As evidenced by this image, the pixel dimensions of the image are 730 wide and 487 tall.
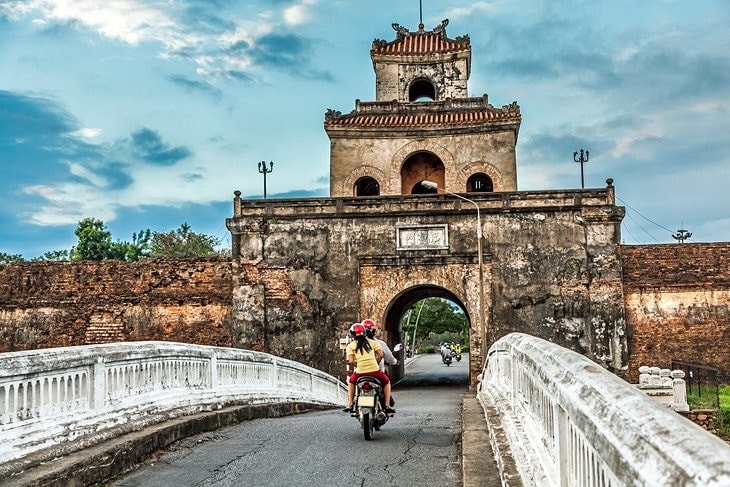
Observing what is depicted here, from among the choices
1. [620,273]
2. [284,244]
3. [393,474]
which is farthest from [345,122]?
[393,474]

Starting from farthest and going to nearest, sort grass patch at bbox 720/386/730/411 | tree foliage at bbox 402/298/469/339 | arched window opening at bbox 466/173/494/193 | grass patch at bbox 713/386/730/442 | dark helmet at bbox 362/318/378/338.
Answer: tree foliage at bbox 402/298/469/339 → arched window opening at bbox 466/173/494/193 → grass patch at bbox 720/386/730/411 → grass patch at bbox 713/386/730/442 → dark helmet at bbox 362/318/378/338

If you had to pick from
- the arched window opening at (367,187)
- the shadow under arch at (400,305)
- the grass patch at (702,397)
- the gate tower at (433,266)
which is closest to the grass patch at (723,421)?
the grass patch at (702,397)

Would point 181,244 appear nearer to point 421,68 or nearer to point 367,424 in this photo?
point 421,68

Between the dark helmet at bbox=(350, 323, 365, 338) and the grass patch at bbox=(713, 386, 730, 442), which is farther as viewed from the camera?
the grass patch at bbox=(713, 386, 730, 442)

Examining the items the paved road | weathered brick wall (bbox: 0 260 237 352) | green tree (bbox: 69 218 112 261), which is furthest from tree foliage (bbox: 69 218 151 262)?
the paved road

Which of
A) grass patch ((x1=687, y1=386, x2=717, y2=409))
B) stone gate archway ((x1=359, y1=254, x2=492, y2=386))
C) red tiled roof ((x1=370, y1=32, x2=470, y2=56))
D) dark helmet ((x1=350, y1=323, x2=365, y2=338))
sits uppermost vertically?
red tiled roof ((x1=370, y1=32, x2=470, y2=56))

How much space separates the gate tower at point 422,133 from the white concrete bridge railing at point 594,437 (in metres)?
20.6

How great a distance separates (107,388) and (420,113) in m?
20.6

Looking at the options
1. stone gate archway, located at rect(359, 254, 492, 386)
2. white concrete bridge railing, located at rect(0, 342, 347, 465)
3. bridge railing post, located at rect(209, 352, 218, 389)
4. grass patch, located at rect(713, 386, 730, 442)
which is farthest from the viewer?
stone gate archway, located at rect(359, 254, 492, 386)

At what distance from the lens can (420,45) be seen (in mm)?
28266

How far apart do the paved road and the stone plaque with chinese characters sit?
42.3ft

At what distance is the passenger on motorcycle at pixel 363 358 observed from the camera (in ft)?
29.1

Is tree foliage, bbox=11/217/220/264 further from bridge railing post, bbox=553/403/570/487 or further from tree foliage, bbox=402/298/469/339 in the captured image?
bridge railing post, bbox=553/403/570/487

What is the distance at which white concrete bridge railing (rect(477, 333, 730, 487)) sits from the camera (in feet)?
5.05
